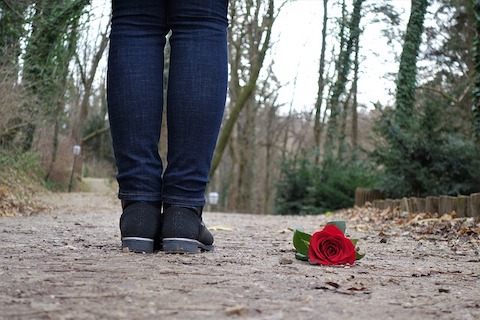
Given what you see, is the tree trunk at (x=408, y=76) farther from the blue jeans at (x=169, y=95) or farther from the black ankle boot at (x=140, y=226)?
the black ankle boot at (x=140, y=226)

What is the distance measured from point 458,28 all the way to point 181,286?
13141mm

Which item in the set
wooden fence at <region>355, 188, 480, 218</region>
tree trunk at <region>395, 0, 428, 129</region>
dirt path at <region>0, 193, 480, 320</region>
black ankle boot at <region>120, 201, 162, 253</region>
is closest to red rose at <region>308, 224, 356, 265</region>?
dirt path at <region>0, 193, 480, 320</region>

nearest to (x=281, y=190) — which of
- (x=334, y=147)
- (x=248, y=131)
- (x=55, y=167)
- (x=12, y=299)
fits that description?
(x=334, y=147)

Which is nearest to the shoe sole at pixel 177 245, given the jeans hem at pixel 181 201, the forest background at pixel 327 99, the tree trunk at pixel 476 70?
the jeans hem at pixel 181 201

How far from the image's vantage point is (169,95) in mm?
2170

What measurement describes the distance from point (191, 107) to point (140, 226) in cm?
42

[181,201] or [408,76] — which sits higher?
[408,76]

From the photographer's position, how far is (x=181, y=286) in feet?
4.53

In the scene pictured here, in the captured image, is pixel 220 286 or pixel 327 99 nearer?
pixel 220 286

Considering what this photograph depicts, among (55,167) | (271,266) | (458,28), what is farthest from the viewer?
(55,167)

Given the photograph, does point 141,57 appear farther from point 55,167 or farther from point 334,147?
point 55,167

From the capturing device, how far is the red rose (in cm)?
197

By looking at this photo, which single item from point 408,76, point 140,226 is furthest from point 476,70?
point 140,226

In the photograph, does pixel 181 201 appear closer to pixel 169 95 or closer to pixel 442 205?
pixel 169 95
